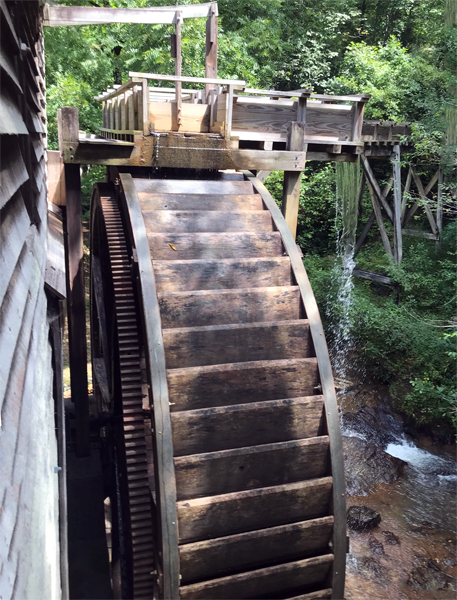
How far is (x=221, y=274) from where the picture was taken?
12.1ft

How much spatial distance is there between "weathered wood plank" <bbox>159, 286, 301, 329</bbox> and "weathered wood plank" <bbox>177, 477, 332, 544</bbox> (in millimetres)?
1136

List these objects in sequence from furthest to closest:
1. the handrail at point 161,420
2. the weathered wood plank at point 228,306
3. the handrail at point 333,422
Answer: the weathered wood plank at point 228,306 → the handrail at point 333,422 → the handrail at point 161,420

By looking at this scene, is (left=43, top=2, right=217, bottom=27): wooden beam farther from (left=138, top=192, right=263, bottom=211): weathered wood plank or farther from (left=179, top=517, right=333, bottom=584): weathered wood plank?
(left=179, top=517, right=333, bottom=584): weathered wood plank

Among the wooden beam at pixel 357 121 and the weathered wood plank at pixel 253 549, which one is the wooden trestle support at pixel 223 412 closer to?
the weathered wood plank at pixel 253 549

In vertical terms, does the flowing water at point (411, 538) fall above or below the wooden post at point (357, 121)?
below

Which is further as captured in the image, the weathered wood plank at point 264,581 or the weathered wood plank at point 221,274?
the weathered wood plank at point 221,274

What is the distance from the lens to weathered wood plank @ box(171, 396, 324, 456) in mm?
3133

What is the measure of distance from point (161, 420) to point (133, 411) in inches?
22.7

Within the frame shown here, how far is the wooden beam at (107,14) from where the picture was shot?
4.26 metres

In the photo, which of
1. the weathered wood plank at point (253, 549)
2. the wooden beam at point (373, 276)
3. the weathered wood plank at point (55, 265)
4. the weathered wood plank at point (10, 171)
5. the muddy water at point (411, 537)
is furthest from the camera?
the wooden beam at point (373, 276)

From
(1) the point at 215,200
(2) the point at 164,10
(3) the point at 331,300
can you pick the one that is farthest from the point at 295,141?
(3) the point at 331,300

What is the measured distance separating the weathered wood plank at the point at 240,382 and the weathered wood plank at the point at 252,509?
0.57m

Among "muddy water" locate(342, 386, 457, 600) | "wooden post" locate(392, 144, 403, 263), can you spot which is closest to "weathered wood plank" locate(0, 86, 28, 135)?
"muddy water" locate(342, 386, 457, 600)

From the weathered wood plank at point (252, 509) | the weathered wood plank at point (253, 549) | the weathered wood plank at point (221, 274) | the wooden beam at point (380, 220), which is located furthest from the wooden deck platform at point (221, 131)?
the wooden beam at point (380, 220)
